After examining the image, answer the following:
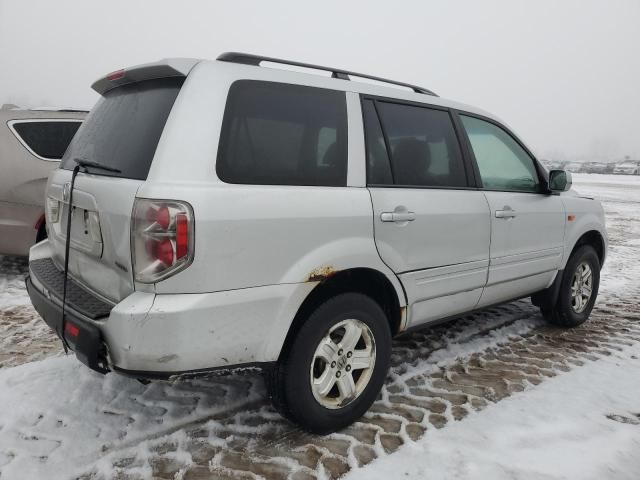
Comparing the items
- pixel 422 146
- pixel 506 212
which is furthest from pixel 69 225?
pixel 506 212

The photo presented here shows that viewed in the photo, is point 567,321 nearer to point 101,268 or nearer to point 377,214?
point 377,214

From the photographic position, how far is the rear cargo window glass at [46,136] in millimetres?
5074

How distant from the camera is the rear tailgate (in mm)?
2082

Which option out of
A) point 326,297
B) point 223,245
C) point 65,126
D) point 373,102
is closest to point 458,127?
point 373,102

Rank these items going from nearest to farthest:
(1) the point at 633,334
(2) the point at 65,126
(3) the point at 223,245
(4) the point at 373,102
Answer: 1. (3) the point at 223,245
2. (4) the point at 373,102
3. (1) the point at 633,334
4. (2) the point at 65,126

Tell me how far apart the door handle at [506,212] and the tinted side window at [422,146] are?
357 mm

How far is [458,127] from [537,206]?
989mm

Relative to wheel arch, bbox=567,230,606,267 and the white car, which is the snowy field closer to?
the white car

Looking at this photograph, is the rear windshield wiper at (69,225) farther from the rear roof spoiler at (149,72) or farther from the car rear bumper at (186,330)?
the rear roof spoiler at (149,72)

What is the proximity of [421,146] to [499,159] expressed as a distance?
915mm

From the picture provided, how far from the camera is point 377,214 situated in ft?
8.38

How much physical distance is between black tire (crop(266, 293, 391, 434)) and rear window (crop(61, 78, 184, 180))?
1027mm

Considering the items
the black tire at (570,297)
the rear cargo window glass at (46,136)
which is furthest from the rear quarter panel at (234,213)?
the rear cargo window glass at (46,136)

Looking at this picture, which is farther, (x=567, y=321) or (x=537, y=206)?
(x=567, y=321)
